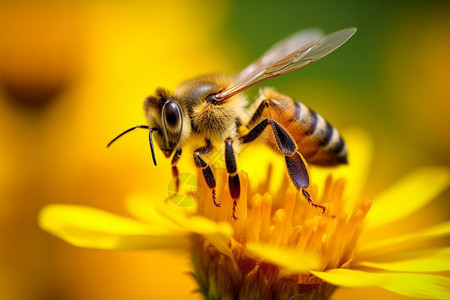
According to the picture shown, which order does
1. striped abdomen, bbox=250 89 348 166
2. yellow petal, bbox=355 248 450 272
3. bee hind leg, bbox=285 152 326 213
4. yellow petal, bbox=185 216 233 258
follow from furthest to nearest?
striped abdomen, bbox=250 89 348 166 → bee hind leg, bbox=285 152 326 213 → yellow petal, bbox=355 248 450 272 → yellow petal, bbox=185 216 233 258

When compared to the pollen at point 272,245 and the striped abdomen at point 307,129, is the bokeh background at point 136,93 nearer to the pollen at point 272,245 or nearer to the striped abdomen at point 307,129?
the pollen at point 272,245

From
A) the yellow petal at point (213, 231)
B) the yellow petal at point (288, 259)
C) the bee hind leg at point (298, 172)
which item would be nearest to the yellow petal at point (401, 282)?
the yellow petal at point (288, 259)

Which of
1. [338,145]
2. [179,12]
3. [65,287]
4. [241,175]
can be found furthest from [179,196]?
[179,12]

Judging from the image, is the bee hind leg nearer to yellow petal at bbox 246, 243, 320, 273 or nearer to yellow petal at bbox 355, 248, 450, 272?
yellow petal at bbox 355, 248, 450, 272

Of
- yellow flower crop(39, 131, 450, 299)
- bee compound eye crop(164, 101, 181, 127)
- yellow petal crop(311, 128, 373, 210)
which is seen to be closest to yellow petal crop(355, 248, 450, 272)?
yellow flower crop(39, 131, 450, 299)

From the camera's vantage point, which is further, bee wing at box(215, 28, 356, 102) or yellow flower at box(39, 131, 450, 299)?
bee wing at box(215, 28, 356, 102)

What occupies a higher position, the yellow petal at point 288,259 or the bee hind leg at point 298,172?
the bee hind leg at point 298,172
